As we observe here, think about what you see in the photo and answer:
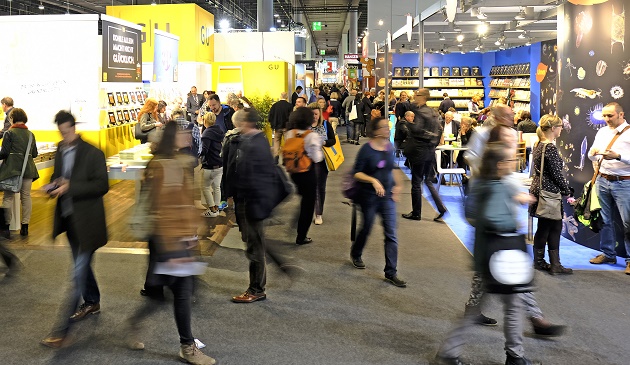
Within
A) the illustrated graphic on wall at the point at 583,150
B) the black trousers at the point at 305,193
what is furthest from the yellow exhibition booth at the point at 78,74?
the illustrated graphic on wall at the point at 583,150

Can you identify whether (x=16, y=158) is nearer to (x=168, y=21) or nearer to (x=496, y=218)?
(x=496, y=218)

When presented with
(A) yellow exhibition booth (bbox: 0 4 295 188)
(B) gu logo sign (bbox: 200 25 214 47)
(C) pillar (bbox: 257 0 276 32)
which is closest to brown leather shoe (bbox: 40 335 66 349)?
(A) yellow exhibition booth (bbox: 0 4 295 188)

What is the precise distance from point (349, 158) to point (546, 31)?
791 centimetres

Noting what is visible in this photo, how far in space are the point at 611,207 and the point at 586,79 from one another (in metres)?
1.48

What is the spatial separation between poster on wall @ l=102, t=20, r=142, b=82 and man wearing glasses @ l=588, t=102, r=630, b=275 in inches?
284

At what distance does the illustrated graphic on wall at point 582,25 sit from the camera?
21.1ft

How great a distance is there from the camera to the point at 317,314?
4.55 m

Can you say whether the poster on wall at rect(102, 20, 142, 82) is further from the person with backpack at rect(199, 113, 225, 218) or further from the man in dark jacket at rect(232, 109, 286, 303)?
the man in dark jacket at rect(232, 109, 286, 303)

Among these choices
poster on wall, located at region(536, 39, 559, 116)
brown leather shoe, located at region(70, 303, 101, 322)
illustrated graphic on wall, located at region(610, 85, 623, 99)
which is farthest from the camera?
poster on wall, located at region(536, 39, 559, 116)

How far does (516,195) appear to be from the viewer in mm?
3387

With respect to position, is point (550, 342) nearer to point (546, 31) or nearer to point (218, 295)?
point (218, 295)

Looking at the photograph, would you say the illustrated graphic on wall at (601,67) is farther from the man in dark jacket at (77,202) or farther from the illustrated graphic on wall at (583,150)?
the man in dark jacket at (77,202)

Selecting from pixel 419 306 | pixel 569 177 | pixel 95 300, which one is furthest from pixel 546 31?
pixel 95 300

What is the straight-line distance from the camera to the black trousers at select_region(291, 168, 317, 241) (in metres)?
6.03
